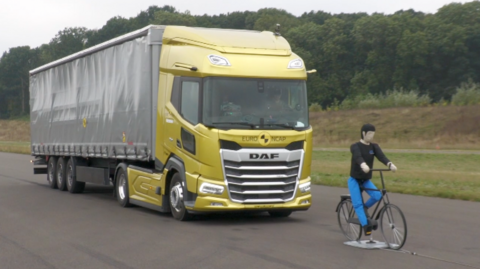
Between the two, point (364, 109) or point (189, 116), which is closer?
point (189, 116)

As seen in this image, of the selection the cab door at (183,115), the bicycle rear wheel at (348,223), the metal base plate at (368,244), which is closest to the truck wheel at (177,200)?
the cab door at (183,115)

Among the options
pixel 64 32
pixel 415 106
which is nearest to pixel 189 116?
pixel 415 106

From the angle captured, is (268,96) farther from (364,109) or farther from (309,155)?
(364,109)

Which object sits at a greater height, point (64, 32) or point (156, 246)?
point (64, 32)

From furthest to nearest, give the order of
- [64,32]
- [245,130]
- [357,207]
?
[64,32] < [245,130] < [357,207]

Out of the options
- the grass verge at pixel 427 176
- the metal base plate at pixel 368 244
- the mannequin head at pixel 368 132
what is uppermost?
the mannequin head at pixel 368 132

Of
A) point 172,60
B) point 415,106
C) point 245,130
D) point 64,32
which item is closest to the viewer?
point 245,130

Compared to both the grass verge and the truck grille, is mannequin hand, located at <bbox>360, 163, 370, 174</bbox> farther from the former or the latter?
the grass verge

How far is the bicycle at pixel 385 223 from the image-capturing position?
9672mm

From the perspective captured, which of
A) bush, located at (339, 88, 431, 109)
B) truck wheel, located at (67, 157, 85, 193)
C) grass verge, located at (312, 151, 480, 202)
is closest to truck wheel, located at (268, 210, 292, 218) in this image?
grass verge, located at (312, 151, 480, 202)

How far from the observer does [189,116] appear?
1275 cm

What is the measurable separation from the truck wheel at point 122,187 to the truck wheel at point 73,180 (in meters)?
4.01

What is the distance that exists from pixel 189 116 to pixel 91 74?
6.37 m

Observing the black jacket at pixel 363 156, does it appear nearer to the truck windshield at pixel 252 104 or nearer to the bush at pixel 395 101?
the truck windshield at pixel 252 104
